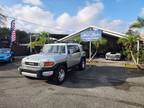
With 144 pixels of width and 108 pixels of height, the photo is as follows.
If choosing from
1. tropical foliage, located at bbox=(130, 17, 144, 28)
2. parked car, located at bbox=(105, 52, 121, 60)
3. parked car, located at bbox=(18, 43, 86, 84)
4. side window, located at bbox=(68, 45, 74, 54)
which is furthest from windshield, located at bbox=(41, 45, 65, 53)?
parked car, located at bbox=(105, 52, 121, 60)

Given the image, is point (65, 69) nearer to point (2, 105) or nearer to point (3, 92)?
point (3, 92)

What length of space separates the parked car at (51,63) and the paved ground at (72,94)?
0.51 m

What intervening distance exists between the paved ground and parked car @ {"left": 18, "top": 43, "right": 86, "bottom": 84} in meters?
0.51

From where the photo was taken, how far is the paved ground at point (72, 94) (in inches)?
250

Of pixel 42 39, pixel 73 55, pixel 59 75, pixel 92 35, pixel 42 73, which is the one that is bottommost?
pixel 59 75

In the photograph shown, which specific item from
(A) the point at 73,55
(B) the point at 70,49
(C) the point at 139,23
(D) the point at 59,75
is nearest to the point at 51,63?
(D) the point at 59,75

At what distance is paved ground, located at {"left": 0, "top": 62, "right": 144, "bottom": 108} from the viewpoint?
635cm

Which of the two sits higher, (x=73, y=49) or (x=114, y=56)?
(x=73, y=49)

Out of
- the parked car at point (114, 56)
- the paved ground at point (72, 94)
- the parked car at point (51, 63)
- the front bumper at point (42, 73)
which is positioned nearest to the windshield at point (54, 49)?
the parked car at point (51, 63)

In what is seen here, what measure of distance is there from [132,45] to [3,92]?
1136cm

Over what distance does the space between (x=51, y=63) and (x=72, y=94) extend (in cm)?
194

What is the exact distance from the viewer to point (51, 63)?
28.8 ft

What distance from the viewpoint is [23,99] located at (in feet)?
22.3

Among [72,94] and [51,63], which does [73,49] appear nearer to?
[51,63]
